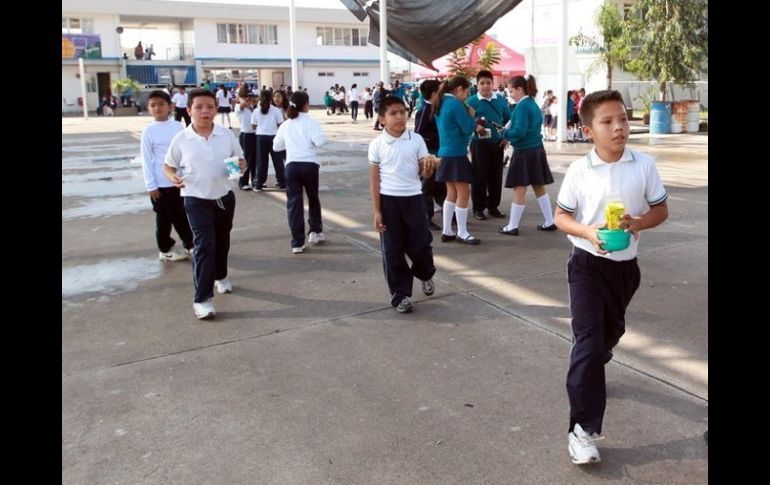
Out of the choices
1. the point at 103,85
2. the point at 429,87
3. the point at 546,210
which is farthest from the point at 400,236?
the point at 103,85

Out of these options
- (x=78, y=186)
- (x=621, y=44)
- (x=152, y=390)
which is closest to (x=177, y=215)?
(x=152, y=390)

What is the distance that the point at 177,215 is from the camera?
693 cm

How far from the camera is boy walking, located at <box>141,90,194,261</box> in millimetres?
6598

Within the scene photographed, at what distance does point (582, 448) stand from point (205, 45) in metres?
51.9

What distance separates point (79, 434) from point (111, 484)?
1.95 feet

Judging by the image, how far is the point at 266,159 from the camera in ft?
37.0

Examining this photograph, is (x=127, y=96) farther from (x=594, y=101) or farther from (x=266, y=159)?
(x=594, y=101)

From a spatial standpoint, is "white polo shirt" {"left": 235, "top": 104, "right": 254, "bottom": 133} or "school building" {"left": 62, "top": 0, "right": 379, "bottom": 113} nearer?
"white polo shirt" {"left": 235, "top": 104, "right": 254, "bottom": 133}

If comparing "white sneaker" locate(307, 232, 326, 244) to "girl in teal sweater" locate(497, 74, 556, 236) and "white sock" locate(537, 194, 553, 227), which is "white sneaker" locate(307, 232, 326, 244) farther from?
"white sock" locate(537, 194, 553, 227)

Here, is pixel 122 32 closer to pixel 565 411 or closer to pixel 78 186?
pixel 78 186

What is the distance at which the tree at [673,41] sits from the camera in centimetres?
1898

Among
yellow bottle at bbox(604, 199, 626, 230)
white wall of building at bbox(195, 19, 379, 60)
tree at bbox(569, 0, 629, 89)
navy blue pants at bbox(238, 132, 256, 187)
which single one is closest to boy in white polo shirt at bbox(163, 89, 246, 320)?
yellow bottle at bbox(604, 199, 626, 230)

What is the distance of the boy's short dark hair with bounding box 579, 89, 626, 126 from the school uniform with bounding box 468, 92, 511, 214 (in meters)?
4.77
